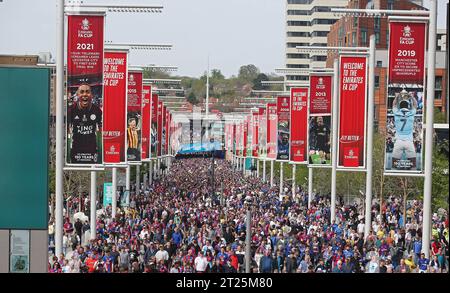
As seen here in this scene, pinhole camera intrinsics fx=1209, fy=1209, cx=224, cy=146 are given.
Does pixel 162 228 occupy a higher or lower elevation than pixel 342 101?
lower

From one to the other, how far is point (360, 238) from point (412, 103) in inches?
278

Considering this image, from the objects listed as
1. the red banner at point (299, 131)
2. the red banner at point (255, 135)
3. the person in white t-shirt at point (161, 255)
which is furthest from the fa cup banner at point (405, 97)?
Result: the red banner at point (255, 135)

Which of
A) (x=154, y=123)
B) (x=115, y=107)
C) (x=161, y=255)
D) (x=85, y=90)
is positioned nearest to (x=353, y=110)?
(x=115, y=107)

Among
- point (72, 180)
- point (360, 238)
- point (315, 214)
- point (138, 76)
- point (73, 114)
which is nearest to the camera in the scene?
point (73, 114)

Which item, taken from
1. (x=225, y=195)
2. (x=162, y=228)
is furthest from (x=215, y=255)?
(x=225, y=195)

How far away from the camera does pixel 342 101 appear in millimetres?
39000

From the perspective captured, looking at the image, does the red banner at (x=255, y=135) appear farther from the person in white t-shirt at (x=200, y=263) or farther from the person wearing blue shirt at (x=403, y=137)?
the person in white t-shirt at (x=200, y=263)

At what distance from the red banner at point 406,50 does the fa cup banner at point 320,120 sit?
1558 centimetres

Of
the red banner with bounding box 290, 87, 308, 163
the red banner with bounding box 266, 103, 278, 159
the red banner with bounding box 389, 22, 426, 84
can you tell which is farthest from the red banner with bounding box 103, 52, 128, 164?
the red banner with bounding box 266, 103, 278, 159

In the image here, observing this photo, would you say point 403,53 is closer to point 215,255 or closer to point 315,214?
point 215,255

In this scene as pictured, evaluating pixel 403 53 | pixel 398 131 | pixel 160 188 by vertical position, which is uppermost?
pixel 403 53

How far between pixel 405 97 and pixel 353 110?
9410 millimetres

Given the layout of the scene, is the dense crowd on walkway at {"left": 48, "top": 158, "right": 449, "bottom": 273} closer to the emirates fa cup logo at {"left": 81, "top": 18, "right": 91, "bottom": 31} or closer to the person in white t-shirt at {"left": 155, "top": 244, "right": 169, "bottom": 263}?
the person in white t-shirt at {"left": 155, "top": 244, "right": 169, "bottom": 263}

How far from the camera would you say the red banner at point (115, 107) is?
3459cm
